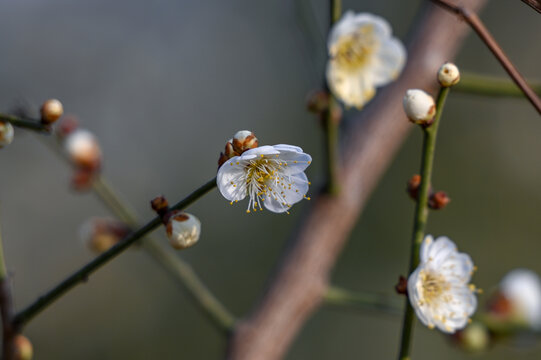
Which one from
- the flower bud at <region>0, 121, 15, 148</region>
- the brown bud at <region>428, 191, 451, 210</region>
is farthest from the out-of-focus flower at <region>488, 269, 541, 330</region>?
the flower bud at <region>0, 121, 15, 148</region>

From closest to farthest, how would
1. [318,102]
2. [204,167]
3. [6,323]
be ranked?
[6,323], [318,102], [204,167]

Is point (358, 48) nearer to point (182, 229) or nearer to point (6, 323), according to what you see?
point (182, 229)

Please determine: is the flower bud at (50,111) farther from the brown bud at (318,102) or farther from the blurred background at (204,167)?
the blurred background at (204,167)

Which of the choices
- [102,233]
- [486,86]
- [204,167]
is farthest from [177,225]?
[204,167]

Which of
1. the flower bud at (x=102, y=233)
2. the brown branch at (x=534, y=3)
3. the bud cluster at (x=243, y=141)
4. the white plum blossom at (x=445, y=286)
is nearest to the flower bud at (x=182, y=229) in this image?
the bud cluster at (x=243, y=141)

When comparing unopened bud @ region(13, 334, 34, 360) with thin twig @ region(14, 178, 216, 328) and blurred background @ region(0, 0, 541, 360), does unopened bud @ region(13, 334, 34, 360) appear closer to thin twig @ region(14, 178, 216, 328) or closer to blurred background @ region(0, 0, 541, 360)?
thin twig @ region(14, 178, 216, 328)
